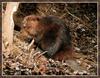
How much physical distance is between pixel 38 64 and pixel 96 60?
0.66 m

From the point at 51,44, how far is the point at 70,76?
422mm

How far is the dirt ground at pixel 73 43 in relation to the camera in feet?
16.3

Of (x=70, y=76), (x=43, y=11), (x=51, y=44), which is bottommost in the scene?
(x=70, y=76)

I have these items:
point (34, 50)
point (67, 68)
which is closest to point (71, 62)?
point (67, 68)

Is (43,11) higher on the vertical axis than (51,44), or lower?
higher

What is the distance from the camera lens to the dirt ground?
496 cm

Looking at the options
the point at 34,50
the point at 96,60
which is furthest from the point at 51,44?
the point at 96,60

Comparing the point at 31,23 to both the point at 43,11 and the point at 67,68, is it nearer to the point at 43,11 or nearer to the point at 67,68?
the point at 43,11

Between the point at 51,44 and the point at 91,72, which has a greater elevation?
the point at 51,44

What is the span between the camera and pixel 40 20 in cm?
503

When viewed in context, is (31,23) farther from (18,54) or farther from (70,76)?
(70,76)

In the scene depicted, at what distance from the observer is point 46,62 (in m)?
4.98

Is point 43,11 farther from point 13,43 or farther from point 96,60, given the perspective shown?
point 96,60

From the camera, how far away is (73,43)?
502 centimetres
